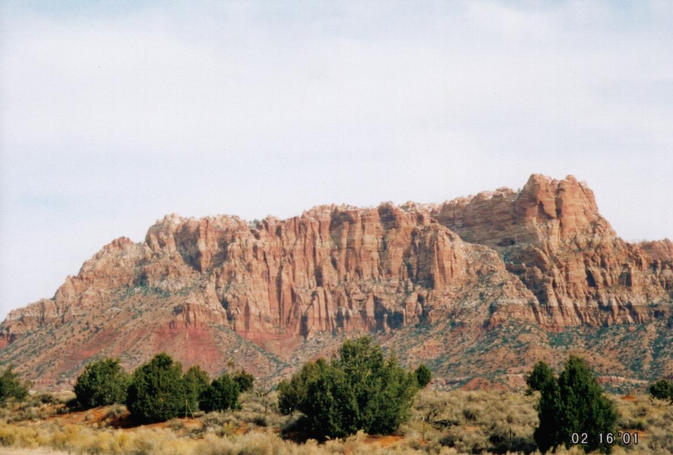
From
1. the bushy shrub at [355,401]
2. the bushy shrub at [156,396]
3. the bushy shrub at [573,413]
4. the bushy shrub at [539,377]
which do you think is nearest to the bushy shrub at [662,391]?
the bushy shrub at [539,377]

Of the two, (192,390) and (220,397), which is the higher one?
(192,390)

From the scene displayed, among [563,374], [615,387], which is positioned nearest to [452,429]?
[563,374]

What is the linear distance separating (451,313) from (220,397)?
393 ft

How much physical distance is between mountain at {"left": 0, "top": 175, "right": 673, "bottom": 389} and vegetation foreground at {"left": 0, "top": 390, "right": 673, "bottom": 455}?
258ft

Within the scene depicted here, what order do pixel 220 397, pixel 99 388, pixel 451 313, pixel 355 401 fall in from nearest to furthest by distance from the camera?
1. pixel 355 401
2. pixel 220 397
3. pixel 99 388
4. pixel 451 313

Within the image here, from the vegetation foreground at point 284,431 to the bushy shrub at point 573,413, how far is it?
1.19 metres

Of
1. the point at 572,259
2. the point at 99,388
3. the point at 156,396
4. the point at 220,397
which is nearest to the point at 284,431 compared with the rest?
the point at 156,396

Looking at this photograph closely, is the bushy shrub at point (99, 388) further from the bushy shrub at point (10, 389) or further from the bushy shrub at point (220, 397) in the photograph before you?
the bushy shrub at point (10, 389)

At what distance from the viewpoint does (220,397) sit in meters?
52.8

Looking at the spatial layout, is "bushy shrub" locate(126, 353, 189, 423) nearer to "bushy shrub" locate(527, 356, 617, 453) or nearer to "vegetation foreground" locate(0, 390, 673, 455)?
"vegetation foreground" locate(0, 390, 673, 455)

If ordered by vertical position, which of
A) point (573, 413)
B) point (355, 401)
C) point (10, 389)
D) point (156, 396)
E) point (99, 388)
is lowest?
point (573, 413)

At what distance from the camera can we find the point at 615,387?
115812 mm

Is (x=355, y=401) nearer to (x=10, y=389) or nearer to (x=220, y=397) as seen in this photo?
(x=220, y=397)

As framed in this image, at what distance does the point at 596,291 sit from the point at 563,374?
143 metres
